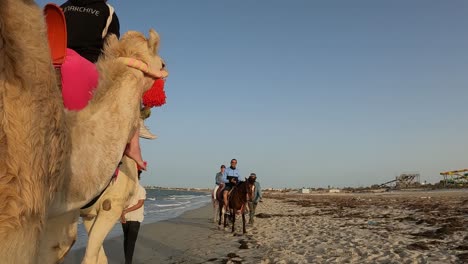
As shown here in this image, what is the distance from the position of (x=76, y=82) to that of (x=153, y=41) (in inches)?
25.2

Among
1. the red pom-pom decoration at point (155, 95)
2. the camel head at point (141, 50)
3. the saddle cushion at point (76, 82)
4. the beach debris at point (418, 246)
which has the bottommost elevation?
the beach debris at point (418, 246)

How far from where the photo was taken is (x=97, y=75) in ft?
7.36

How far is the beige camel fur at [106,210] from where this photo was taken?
10.4 ft

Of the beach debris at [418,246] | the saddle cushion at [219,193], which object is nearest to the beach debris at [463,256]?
the beach debris at [418,246]

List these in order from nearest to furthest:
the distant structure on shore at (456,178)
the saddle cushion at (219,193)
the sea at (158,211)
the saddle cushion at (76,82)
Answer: the saddle cushion at (76,82)
the sea at (158,211)
the saddle cushion at (219,193)
the distant structure on shore at (456,178)

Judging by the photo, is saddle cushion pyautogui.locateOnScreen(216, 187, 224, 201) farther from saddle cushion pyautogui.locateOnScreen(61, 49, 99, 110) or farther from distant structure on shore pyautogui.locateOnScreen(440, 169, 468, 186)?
distant structure on shore pyautogui.locateOnScreen(440, 169, 468, 186)

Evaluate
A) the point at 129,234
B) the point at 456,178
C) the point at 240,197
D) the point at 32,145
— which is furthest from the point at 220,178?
the point at 456,178

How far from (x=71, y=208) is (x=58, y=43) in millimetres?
760

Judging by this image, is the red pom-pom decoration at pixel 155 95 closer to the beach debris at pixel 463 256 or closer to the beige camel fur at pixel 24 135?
the beige camel fur at pixel 24 135

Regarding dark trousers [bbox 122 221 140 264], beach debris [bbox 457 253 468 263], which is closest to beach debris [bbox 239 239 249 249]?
beach debris [bbox 457 253 468 263]

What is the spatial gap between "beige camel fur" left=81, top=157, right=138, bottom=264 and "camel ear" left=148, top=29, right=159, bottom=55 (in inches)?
63.5

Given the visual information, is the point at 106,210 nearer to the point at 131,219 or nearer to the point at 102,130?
the point at 102,130

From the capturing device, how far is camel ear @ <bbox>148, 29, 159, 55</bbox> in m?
2.43

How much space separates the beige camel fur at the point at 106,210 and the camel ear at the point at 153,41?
5.30 ft
